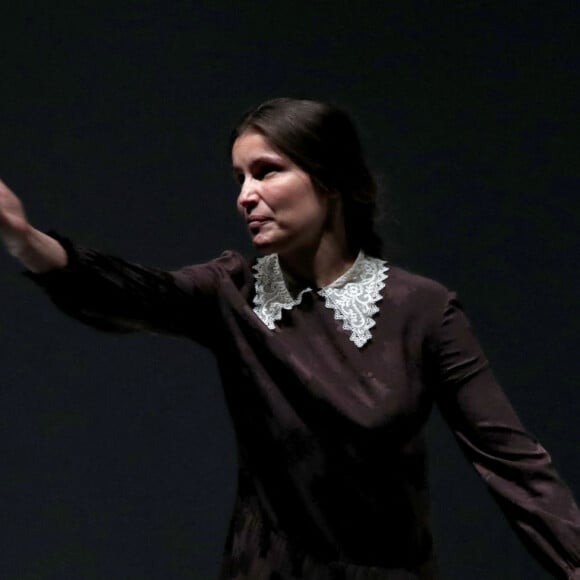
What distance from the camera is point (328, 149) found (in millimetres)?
1171

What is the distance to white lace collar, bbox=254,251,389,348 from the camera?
116 cm

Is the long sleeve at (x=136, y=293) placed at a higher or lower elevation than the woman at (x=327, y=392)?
higher

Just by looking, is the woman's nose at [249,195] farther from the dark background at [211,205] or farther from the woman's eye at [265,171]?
the dark background at [211,205]

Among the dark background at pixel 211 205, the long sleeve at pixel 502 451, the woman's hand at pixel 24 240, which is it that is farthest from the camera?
the dark background at pixel 211 205

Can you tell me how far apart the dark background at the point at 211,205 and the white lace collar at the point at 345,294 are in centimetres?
48

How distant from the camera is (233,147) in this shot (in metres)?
1.17

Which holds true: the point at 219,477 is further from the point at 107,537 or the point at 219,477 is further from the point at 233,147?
the point at 233,147

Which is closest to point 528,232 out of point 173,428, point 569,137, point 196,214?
point 569,137

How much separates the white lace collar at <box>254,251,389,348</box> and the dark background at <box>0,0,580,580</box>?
476mm

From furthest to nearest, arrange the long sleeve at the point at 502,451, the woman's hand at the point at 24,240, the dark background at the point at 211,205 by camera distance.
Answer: the dark background at the point at 211,205 < the long sleeve at the point at 502,451 < the woman's hand at the point at 24,240

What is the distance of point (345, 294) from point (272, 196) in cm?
13

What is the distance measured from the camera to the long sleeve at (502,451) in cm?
109

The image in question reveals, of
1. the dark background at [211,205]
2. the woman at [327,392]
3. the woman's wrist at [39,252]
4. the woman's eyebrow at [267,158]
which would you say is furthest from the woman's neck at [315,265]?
the dark background at [211,205]

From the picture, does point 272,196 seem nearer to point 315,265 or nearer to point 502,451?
point 315,265
